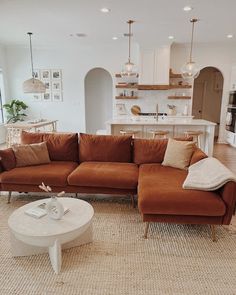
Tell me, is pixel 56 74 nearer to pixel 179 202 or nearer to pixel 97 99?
pixel 97 99

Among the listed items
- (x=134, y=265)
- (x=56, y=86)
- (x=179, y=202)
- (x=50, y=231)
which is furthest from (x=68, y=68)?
(x=134, y=265)

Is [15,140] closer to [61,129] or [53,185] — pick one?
[61,129]

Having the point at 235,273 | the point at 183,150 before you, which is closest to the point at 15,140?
the point at 183,150

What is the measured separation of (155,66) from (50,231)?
632 cm

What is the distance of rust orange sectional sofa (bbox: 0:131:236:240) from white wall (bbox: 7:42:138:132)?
4399 millimetres

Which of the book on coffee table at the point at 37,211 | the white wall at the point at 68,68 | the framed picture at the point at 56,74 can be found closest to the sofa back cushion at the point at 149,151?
the book on coffee table at the point at 37,211

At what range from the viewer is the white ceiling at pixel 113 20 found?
411 cm

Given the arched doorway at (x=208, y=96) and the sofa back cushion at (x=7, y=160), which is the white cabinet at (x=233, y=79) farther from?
the sofa back cushion at (x=7, y=160)

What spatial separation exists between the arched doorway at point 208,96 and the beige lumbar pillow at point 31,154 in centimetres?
680

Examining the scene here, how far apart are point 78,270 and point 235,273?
1293 mm

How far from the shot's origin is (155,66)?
7199 mm

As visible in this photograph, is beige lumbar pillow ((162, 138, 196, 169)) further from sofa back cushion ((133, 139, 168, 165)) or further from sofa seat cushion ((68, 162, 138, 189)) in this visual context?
sofa seat cushion ((68, 162, 138, 189))

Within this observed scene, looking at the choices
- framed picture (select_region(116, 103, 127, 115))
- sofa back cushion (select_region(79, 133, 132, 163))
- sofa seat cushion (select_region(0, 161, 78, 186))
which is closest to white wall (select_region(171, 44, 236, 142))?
framed picture (select_region(116, 103, 127, 115))

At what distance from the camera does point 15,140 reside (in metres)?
5.81
